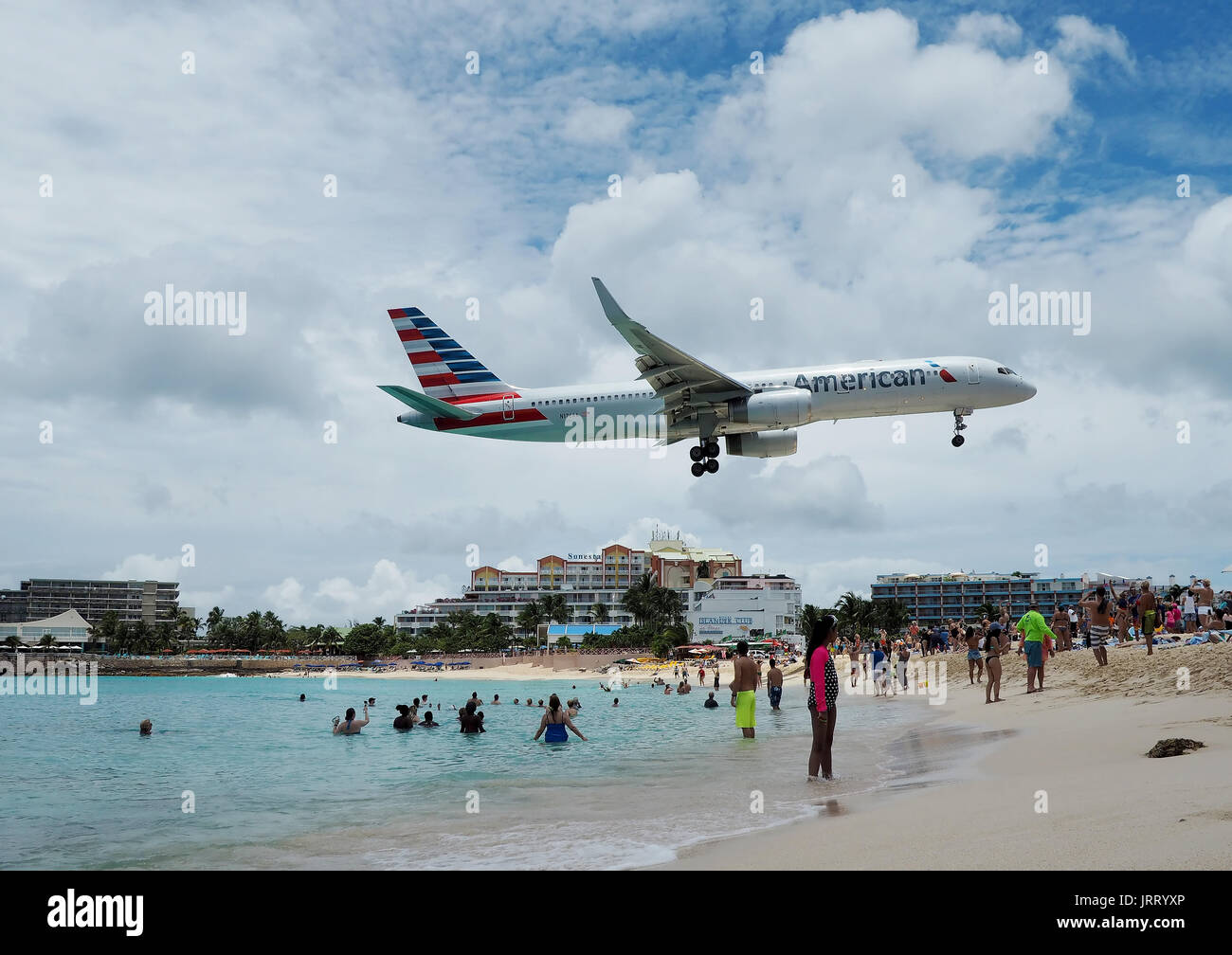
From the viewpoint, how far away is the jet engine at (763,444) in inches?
1185

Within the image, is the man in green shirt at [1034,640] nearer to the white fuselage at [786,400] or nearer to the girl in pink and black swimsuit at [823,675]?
the white fuselage at [786,400]

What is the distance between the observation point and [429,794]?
15.7 metres

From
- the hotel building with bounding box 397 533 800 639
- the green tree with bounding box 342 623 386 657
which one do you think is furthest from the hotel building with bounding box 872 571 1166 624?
the green tree with bounding box 342 623 386 657

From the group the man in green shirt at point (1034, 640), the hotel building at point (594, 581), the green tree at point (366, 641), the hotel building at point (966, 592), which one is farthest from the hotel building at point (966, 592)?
the man in green shirt at point (1034, 640)

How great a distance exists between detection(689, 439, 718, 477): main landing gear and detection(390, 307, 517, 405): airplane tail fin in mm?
7884

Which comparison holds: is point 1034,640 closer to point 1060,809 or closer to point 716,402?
point 716,402

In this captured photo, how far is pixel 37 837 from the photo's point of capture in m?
13.8

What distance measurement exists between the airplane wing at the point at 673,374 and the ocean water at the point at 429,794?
395 inches

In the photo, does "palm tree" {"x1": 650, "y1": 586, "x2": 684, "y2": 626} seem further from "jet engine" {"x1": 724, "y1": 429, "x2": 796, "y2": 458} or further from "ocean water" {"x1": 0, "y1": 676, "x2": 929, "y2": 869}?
"jet engine" {"x1": 724, "y1": 429, "x2": 796, "y2": 458}

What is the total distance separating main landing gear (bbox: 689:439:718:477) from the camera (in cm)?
2984

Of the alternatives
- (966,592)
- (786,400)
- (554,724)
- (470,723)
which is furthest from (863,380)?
(966,592)
